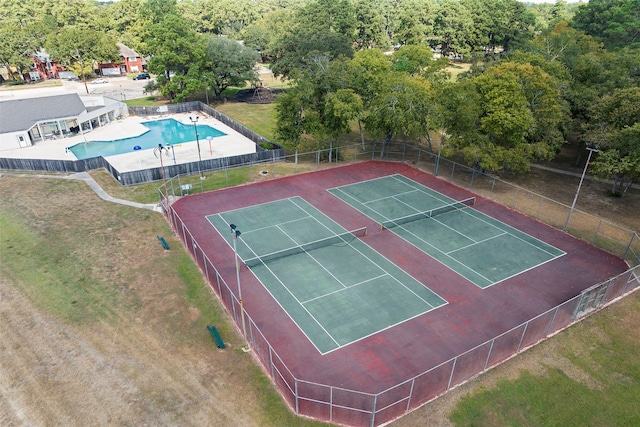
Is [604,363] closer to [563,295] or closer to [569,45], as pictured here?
[563,295]

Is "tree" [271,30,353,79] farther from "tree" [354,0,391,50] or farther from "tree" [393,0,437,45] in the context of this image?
"tree" [354,0,391,50]

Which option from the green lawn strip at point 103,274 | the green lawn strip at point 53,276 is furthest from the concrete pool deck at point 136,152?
the green lawn strip at point 53,276

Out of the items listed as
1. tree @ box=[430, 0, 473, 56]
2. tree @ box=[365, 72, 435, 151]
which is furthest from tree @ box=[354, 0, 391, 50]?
tree @ box=[365, 72, 435, 151]

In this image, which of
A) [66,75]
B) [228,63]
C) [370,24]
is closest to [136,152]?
[228,63]

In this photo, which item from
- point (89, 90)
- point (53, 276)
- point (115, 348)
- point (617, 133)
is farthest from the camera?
point (89, 90)

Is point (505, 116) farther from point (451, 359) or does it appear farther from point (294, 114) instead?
point (451, 359)

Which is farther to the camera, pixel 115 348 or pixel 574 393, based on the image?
pixel 115 348

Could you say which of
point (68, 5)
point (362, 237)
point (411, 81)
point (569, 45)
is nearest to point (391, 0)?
point (68, 5)
